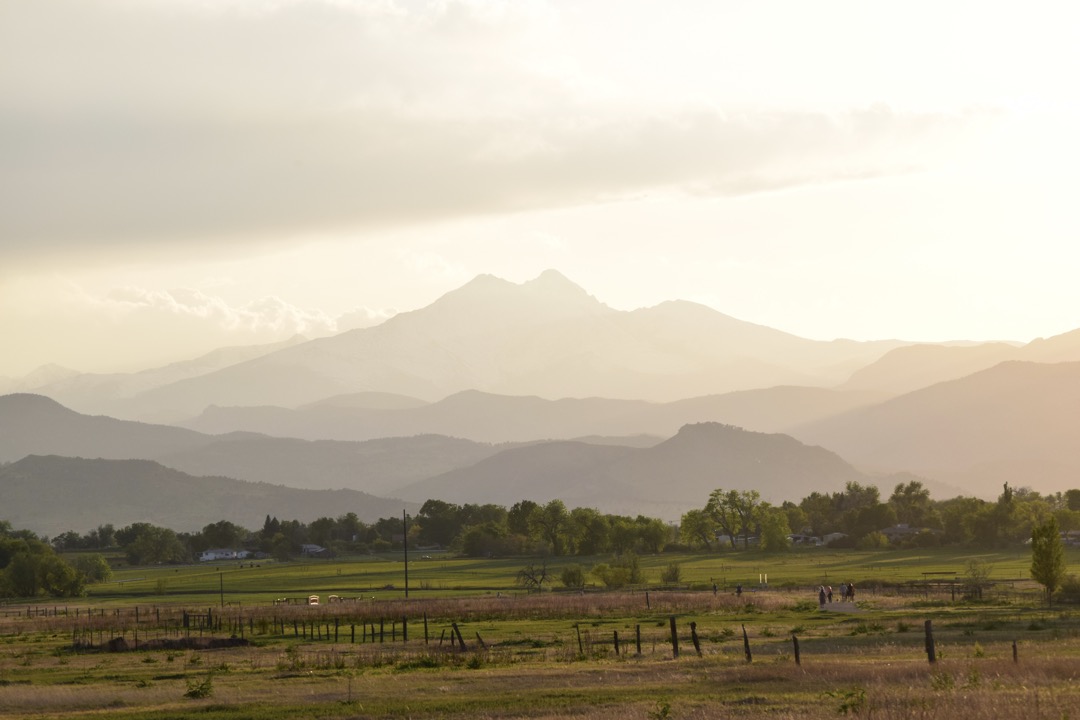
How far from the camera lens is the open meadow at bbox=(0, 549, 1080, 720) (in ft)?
127

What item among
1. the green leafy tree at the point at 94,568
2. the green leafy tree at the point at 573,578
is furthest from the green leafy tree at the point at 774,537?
the green leafy tree at the point at 94,568

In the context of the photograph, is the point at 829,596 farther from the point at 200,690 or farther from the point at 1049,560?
the point at 200,690

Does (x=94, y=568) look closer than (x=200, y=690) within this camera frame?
No

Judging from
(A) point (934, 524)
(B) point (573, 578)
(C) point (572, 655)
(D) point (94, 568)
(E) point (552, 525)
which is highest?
(E) point (552, 525)

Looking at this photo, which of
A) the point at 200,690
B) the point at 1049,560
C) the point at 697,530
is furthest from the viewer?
the point at 697,530

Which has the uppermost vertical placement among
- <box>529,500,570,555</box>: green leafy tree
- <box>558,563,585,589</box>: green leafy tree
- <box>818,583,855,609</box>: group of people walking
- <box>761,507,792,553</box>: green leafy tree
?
<box>529,500,570,555</box>: green leafy tree

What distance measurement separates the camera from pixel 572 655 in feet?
180

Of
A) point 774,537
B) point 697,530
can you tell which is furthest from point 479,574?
point 697,530

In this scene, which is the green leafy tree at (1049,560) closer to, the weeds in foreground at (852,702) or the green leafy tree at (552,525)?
the weeds in foreground at (852,702)

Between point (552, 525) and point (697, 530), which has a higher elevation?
point (552, 525)

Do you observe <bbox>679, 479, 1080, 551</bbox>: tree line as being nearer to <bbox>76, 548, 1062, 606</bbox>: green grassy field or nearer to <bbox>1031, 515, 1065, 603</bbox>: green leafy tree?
<bbox>76, 548, 1062, 606</bbox>: green grassy field

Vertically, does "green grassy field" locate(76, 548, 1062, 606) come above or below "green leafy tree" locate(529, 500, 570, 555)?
below

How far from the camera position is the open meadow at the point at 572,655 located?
3875 centimetres

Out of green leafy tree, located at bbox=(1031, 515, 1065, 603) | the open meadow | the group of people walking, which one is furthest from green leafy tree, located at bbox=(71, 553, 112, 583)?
green leafy tree, located at bbox=(1031, 515, 1065, 603)
